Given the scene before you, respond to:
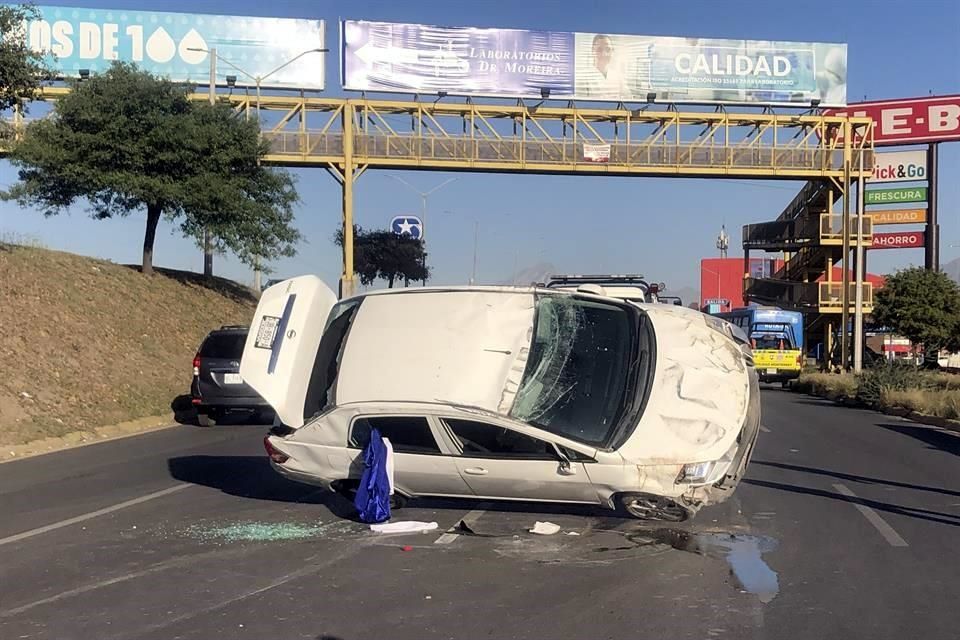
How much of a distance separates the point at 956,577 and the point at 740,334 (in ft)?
10.1

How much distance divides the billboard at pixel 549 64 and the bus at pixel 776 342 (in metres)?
9.74

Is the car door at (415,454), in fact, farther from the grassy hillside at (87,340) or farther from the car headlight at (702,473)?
the grassy hillside at (87,340)

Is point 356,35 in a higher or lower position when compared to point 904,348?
higher

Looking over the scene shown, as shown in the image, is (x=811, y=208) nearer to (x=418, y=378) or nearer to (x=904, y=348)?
(x=904, y=348)

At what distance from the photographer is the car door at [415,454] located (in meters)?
7.85

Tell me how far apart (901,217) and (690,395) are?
5336 centimetres

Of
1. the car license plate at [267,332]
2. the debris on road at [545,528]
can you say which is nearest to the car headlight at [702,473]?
the debris on road at [545,528]

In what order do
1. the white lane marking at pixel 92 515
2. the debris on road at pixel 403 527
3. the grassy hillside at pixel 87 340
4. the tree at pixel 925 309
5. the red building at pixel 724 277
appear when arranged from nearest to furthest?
the debris on road at pixel 403 527
the white lane marking at pixel 92 515
the grassy hillside at pixel 87 340
the tree at pixel 925 309
the red building at pixel 724 277

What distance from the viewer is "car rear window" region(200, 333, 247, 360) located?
17125mm

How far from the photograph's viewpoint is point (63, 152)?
25.8 m

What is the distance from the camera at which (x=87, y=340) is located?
20344 millimetres

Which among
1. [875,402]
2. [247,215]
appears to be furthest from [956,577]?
[247,215]

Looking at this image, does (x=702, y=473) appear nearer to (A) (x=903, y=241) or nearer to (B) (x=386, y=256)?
(B) (x=386, y=256)

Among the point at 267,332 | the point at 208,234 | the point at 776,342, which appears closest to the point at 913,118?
the point at 776,342
